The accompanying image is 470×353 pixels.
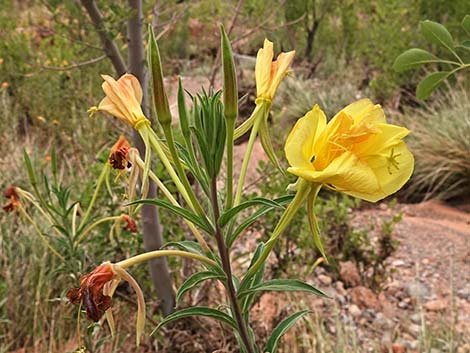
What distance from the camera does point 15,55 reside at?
14.9ft

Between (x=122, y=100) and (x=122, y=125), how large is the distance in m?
2.32

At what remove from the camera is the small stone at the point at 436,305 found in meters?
2.46

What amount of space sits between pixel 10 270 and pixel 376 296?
1.53m

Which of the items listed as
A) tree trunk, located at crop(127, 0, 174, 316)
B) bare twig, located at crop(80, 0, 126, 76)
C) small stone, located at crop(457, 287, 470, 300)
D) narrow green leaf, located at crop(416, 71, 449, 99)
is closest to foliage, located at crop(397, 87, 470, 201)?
small stone, located at crop(457, 287, 470, 300)

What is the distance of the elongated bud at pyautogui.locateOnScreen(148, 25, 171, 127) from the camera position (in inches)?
24.4

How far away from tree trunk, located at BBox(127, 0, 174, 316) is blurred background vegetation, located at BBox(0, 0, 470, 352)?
0.18 ft

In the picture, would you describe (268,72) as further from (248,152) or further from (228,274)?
(228,274)

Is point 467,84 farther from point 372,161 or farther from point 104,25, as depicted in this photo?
point 372,161

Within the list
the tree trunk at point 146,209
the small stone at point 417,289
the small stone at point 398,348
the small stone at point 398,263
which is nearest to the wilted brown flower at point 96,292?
the tree trunk at point 146,209

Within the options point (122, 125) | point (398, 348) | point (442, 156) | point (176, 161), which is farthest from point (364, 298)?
point (176, 161)

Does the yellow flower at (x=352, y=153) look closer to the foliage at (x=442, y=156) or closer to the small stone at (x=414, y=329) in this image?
the small stone at (x=414, y=329)

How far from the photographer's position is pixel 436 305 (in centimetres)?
249

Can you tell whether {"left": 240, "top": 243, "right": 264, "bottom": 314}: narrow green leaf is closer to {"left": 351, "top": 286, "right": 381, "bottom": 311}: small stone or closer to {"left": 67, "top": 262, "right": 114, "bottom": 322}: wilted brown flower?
{"left": 67, "top": 262, "right": 114, "bottom": 322}: wilted brown flower

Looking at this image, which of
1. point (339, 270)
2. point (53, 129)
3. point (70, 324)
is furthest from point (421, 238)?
point (53, 129)
